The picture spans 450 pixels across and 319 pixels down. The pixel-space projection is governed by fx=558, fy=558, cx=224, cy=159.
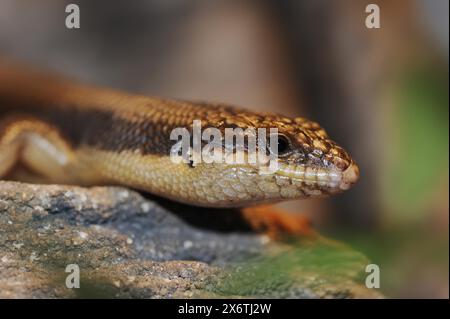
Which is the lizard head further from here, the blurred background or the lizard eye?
the blurred background

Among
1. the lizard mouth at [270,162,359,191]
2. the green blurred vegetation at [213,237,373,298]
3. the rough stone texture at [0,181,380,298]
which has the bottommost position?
the green blurred vegetation at [213,237,373,298]

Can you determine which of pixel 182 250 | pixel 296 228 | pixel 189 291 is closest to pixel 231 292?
pixel 189 291

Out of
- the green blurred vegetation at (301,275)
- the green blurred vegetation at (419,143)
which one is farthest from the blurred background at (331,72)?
the green blurred vegetation at (301,275)

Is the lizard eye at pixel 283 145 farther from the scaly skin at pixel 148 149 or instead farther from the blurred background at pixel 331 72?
the blurred background at pixel 331 72

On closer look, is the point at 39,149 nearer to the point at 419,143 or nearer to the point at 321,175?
the point at 321,175

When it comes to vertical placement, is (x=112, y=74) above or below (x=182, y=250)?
above

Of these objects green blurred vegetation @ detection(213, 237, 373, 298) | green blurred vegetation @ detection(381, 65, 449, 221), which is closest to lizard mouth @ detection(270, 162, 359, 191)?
green blurred vegetation @ detection(213, 237, 373, 298)
